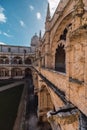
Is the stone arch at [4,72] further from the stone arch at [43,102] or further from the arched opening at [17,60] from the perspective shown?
the stone arch at [43,102]

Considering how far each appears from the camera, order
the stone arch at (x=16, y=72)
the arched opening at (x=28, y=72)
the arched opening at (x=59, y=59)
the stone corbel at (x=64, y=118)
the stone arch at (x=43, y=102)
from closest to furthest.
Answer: the stone corbel at (x=64, y=118) → the arched opening at (x=59, y=59) → the stone arch at (x=43, y=102) → the stone arch at (x=16, y=72) → the arched opening at (x=28, y=72)

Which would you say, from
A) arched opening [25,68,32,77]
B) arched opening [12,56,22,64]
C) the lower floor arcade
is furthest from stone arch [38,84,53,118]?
arched opening [12,56,22,64]

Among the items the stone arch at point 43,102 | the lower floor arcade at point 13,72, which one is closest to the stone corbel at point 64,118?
the stone arch at point 43,102

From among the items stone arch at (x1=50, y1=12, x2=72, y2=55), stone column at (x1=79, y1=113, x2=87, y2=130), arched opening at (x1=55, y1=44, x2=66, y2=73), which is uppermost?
stone arch at (x1=50, y1=12, x2=72, y2=55)

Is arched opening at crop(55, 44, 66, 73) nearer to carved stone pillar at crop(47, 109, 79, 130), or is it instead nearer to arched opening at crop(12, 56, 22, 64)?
carved stone pillar at crop(47, 109, 79, 130)

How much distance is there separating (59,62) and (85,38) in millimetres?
10883

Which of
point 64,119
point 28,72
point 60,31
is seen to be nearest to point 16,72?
point 28,72

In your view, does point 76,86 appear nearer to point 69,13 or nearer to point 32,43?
point 69,13

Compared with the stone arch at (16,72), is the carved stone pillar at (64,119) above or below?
above

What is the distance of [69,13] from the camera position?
8.90m

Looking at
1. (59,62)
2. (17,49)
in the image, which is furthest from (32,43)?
(59,62)

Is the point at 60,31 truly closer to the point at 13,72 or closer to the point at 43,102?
the point at 43,102

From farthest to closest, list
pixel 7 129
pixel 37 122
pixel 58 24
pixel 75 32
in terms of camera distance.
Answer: pixel 37 122
pixel 7 129
pixel 58 24
pixel 75 32

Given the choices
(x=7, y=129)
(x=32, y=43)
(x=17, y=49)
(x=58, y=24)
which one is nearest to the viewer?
(x=58, y=24)
